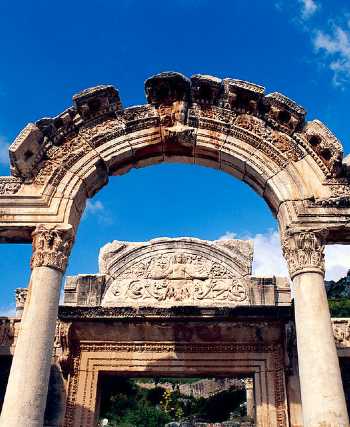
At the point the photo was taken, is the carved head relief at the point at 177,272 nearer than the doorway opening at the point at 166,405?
Yes

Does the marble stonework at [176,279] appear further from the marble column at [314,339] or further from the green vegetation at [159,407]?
the green vegetation at [159,407]

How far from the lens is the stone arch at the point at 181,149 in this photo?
9.80 m

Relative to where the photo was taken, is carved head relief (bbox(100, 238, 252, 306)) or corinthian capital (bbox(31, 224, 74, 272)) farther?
carved head relief (bbox(100, 238, 252, 306))

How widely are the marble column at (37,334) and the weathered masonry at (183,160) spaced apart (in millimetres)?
18

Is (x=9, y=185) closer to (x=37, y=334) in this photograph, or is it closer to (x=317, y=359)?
(x=37, y=334)

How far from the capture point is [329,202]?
9656 mm

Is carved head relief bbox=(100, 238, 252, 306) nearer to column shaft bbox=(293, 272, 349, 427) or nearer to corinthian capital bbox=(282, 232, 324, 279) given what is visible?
corinthian capital bbox=(282, 232, 324, 279)

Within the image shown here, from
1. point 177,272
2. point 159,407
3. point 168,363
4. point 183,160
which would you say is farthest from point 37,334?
point 159,407

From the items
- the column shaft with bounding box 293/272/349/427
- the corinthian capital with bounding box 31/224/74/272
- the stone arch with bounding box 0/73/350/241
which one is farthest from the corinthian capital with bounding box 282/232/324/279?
the corinthian capital with bounding box 31/224/74/272

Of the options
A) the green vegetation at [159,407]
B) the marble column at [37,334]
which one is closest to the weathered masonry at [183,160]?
the marble column at [37,334]

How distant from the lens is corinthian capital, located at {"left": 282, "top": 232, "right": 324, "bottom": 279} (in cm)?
899

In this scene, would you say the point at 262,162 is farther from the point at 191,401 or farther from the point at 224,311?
the point at 191,401

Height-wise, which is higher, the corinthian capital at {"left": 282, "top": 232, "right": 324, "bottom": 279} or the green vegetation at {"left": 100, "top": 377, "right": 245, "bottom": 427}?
the green vegetation at {"left": 100, "top": 377, "right": 245, "bottom": 427}

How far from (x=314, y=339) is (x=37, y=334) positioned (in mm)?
4558
